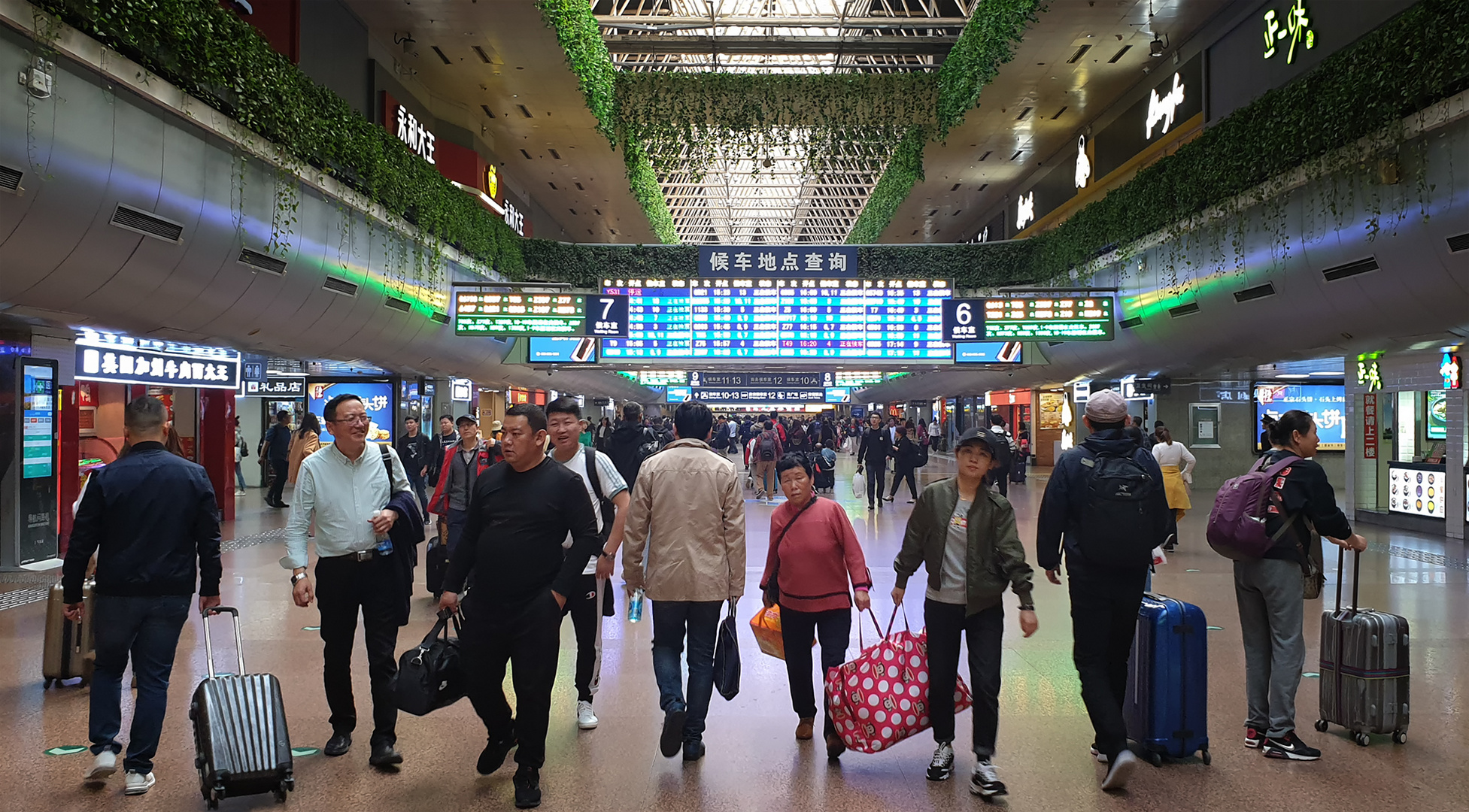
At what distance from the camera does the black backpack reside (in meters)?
4.02

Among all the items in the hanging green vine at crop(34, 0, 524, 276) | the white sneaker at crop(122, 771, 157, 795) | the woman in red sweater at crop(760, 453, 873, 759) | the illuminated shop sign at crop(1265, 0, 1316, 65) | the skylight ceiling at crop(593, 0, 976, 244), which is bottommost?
the white sneaker at crop(122, 771, 157, 795)

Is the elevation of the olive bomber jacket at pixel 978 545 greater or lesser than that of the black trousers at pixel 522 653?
greater

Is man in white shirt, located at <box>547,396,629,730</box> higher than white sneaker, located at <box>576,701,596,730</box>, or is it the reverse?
man in white shirt, located at <box>547,396,629,730</box>

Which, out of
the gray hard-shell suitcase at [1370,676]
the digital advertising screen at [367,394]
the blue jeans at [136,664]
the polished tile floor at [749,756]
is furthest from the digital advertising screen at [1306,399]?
the blue jeans at [136,664]

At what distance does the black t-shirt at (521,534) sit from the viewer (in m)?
3.98

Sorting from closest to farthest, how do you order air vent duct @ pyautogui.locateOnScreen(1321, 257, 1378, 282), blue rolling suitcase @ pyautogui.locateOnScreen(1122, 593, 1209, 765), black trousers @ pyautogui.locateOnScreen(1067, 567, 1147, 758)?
black trousers @ pyautogui.locateOnScreen(1067, 567, 1147, 758), blue rolling suitcase @ pyautogui.locateOnScreen(1122, 593, 1209, 765), air vent duct @ pyautogui.locateOnScreen(1321, 257, 1378, 282)

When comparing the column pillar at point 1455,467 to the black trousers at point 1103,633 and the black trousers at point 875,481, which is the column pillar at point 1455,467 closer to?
the black trousers at point 875,481

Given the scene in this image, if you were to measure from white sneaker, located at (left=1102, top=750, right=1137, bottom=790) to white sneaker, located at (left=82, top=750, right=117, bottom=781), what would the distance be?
14.0ft

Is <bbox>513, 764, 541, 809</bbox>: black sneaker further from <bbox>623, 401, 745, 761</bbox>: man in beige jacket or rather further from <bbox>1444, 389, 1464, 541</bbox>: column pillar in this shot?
<bbox>1444, 389, 1464, 541</bbox>: column pillar

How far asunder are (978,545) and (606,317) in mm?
11344

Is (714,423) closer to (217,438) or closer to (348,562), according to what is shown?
(348,562)

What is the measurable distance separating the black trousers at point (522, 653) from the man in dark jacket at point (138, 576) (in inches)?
46.1

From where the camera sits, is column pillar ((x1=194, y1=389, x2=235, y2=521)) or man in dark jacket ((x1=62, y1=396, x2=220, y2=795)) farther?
column pillar ((x1=194, y1=389, x2=235, y2=521))

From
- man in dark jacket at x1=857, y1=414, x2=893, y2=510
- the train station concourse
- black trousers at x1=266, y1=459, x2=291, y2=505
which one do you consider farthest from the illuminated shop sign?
black trousers at x1=266, y1=459, x2=291, y2=505
